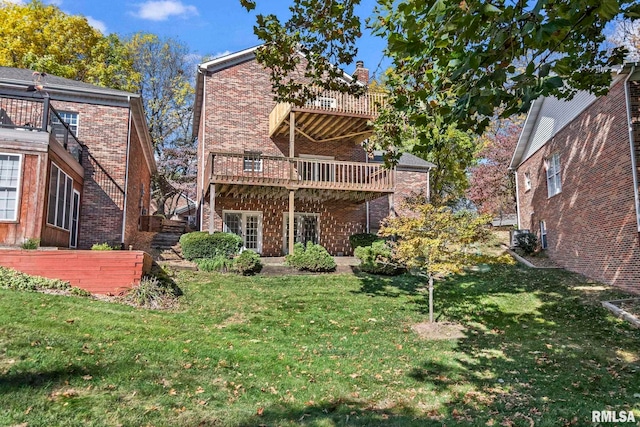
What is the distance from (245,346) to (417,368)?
2.72 m

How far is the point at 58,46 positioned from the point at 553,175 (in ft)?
93.9

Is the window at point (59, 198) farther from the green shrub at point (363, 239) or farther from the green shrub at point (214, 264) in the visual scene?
the green shrub at point (363, 239)

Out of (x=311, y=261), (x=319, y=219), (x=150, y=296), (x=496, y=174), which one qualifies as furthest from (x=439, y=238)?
(x=496, y=174)

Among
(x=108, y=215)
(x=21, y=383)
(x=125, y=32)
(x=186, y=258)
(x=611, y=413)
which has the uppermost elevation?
(x=125, y=32)

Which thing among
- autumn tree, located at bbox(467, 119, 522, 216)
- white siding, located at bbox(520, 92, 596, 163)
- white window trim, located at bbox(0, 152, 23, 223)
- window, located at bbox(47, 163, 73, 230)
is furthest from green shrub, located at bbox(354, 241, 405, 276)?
autumn tree, located at bbox(467, 119, 522, 216)

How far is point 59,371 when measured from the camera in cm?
481

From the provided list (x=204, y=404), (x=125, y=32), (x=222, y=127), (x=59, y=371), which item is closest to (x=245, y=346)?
(x=204, y=404)

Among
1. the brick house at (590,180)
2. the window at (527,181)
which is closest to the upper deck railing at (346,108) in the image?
the brick house at (590,180)

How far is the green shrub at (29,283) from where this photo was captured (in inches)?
326

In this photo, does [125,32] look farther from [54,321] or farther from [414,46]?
[414,46]

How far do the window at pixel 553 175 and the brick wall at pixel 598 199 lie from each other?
268 mm

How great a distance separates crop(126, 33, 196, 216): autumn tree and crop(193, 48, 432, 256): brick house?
10805mm

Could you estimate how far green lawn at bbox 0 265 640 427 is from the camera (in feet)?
14.8

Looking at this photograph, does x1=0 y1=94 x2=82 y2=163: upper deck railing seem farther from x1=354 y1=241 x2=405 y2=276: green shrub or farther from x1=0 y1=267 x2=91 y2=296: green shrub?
x1=354 y1=241 x2=405 y2=276: green shrub
